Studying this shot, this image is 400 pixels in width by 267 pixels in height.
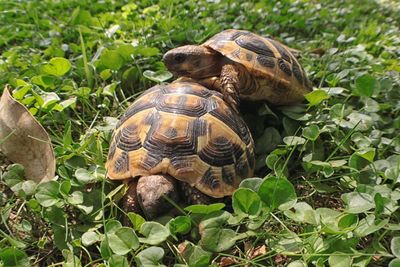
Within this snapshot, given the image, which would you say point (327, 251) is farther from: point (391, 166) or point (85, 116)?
point (85, 116)

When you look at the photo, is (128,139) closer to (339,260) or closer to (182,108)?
(182,108)

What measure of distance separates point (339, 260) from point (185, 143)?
709 millimetres

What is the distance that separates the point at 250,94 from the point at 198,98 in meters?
0.47

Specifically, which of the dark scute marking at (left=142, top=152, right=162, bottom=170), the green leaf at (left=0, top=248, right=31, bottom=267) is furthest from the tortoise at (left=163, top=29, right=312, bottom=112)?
the green leaf at (left=0, top=248, right=31, bottom=267)

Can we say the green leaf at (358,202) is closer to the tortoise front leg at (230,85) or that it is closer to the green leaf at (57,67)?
the tortoise front leg at (230,85)

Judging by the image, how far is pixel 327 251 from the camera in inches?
59.9

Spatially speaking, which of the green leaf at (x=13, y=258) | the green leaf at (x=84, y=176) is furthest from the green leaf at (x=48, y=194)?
the green leaf at (x=13, y=258)

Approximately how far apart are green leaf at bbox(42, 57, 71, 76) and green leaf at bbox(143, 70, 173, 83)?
416mm

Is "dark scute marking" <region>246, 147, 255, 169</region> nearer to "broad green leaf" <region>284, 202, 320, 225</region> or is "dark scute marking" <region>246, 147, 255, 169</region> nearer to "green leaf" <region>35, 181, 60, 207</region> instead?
"broad green leaf" <region>284, 202, 320, 225</region>

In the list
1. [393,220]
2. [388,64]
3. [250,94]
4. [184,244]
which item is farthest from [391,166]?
[388,64]

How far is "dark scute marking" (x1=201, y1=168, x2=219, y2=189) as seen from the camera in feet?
5.69

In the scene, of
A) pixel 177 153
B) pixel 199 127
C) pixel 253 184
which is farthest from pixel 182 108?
pixel 253 184

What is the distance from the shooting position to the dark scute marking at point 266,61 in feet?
7.46

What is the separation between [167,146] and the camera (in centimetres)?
174
